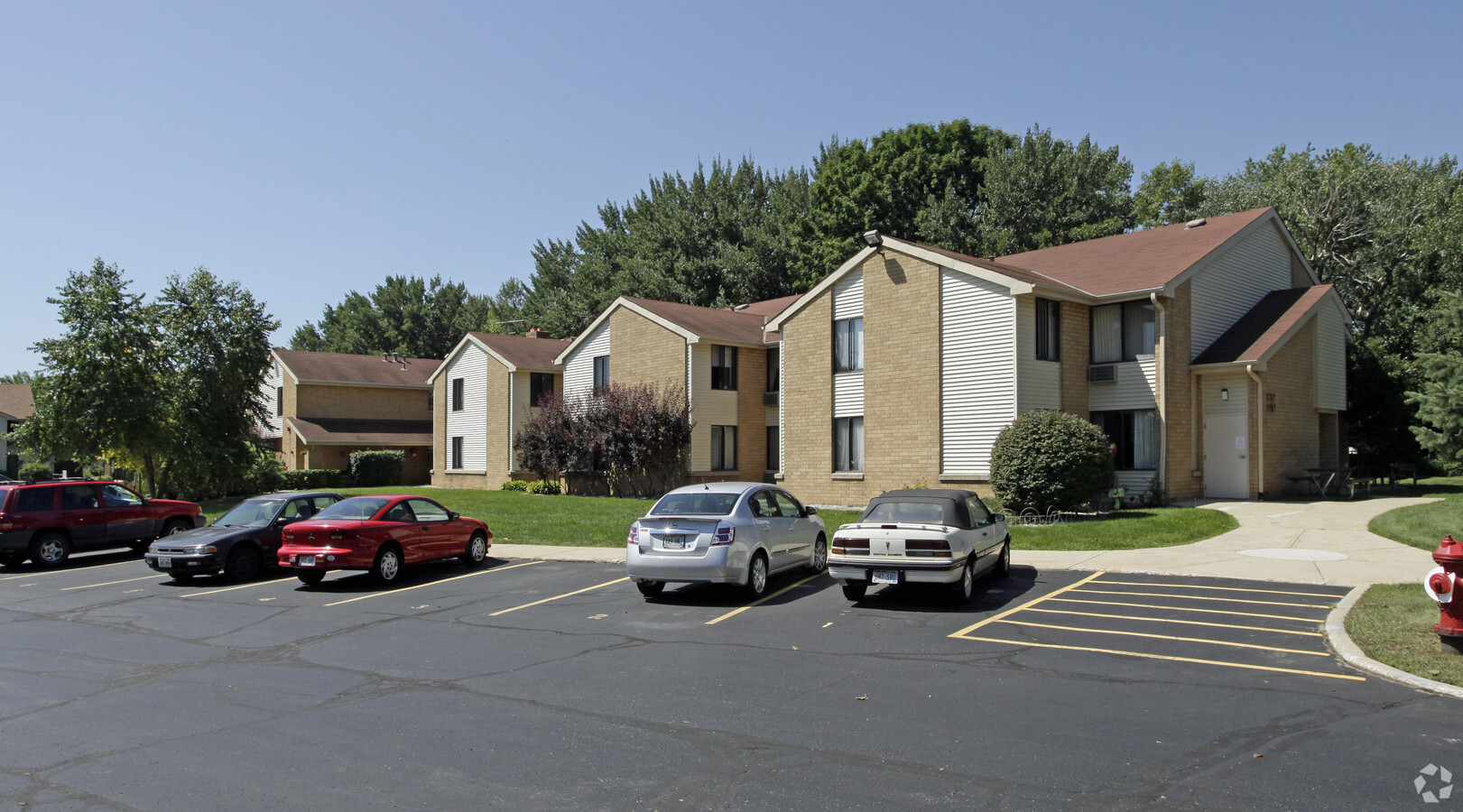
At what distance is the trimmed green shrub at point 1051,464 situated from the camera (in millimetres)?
19547

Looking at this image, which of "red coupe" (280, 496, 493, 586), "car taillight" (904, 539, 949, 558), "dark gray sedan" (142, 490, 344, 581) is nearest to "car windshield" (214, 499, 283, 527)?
"dark gray sedan" (142, 490, 344, 581)

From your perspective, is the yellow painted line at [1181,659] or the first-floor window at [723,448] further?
the first-floor window at [723,448]

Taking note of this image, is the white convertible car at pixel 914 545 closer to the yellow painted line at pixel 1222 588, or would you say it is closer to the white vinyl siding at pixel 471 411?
the yellow painted line at pixel 1222 588

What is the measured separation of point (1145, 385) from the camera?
78.6ft

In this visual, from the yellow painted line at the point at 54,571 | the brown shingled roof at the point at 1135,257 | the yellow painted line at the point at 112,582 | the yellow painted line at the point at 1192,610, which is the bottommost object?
the yellow painted line at the point at 54,571

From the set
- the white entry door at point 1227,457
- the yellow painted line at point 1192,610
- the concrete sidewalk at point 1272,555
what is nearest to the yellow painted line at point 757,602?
the yellow painted line at point 1192,610

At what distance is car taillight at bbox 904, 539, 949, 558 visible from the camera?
37.9 ft

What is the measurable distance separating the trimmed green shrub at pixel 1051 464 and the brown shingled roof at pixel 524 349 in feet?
78.1

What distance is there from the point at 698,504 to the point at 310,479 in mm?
35536

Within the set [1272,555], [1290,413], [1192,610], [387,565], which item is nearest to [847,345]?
[1290,413]

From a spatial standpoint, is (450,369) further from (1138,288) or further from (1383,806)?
(1383,806)

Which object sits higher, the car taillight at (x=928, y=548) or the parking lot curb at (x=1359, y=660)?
the car taillight at (x=928, y=548)

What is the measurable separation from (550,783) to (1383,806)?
473cm

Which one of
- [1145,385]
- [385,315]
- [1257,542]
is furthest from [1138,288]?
[385,315]
